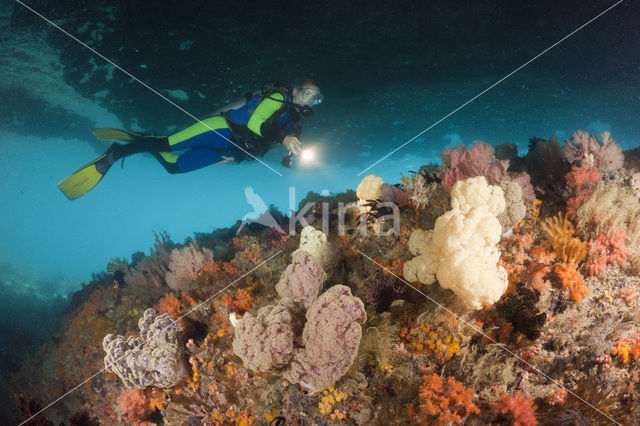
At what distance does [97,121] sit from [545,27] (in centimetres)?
3141

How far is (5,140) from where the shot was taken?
2880 centimetres

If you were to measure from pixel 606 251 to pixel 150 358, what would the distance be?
711 cm

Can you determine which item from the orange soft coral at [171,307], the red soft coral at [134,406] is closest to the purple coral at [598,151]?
the orange soft coral at [171,307]

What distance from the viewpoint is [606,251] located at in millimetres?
3840

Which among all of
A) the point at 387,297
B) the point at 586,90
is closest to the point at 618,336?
the point at 387,297

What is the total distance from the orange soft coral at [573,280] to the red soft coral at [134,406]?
6635 mm

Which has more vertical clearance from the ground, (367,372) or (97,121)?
(367,372)

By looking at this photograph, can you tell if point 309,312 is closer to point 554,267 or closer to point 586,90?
point 554,267

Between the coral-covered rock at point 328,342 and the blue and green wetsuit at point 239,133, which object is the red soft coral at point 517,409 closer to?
the coral-covered rock at point 328,342

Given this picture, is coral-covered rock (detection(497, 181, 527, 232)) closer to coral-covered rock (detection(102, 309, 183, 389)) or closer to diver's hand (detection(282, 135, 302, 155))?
diver's hand (detection(282, 135, 302, 155))

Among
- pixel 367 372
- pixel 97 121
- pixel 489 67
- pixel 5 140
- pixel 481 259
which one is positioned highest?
pixel 489 67

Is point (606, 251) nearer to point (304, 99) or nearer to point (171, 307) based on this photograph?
point (171, 307)

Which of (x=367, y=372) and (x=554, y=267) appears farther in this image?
(x=554, y=267)

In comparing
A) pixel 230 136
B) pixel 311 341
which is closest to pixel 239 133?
pixel 230 136
